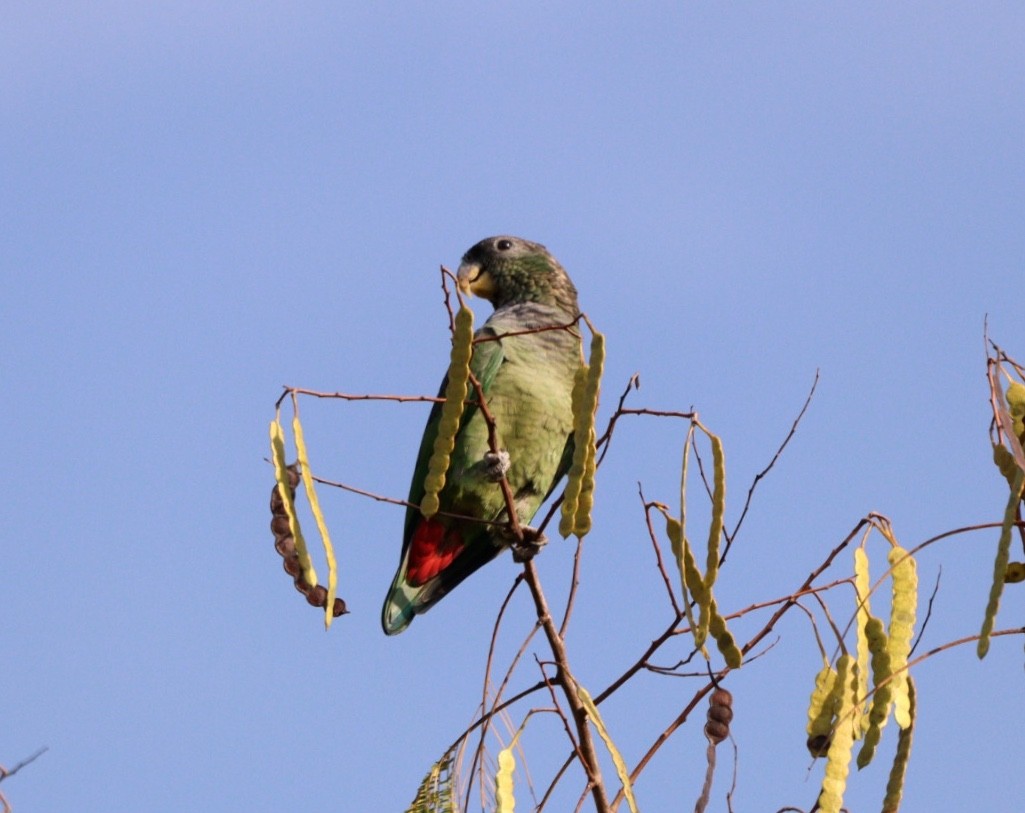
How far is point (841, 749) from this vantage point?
2260mm

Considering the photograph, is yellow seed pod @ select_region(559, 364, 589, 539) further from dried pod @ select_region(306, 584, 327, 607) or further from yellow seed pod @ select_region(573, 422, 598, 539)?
dried pod @ select_region(306, 584, 327, 607)

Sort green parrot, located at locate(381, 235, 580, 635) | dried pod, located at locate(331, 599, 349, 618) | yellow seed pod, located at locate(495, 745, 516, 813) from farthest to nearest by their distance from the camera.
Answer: green parrot, located at locate(381, 235, 580, 635) → dried pod, located at locate(331, 599, 349, 618) → yellow seed pod, located at locate(495, 745, 516, 813)

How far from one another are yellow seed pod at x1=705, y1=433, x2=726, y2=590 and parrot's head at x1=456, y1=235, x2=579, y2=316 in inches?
122

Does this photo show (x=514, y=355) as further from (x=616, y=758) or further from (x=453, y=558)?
(x=616, y=758)

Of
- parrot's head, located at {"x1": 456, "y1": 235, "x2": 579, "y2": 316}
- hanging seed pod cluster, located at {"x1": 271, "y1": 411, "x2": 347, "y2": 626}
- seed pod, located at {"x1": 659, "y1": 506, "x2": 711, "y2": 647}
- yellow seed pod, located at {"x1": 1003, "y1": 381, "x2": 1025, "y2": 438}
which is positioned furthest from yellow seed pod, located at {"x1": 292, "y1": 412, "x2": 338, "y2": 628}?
parrot's head, located at {"x1": 456, "y1": 235, "x2": 579, "y2": 316}

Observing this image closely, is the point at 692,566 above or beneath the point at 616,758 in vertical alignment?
above

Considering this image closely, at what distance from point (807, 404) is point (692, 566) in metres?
1.01

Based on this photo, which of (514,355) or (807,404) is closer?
(807,404)

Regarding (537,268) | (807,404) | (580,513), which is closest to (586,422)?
(580,513)

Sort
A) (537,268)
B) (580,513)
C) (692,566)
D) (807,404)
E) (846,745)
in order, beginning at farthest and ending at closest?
(537,268) → (807,404) → (580,513) → (692,566) → (846,745)

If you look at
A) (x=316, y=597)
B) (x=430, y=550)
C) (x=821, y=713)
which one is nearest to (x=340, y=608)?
(x=316, y=597)

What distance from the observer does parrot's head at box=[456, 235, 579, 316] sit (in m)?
5.56

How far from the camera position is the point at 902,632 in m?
2.28

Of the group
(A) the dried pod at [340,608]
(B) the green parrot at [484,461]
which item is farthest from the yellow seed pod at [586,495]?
(B) the green parrot at [484,461]
